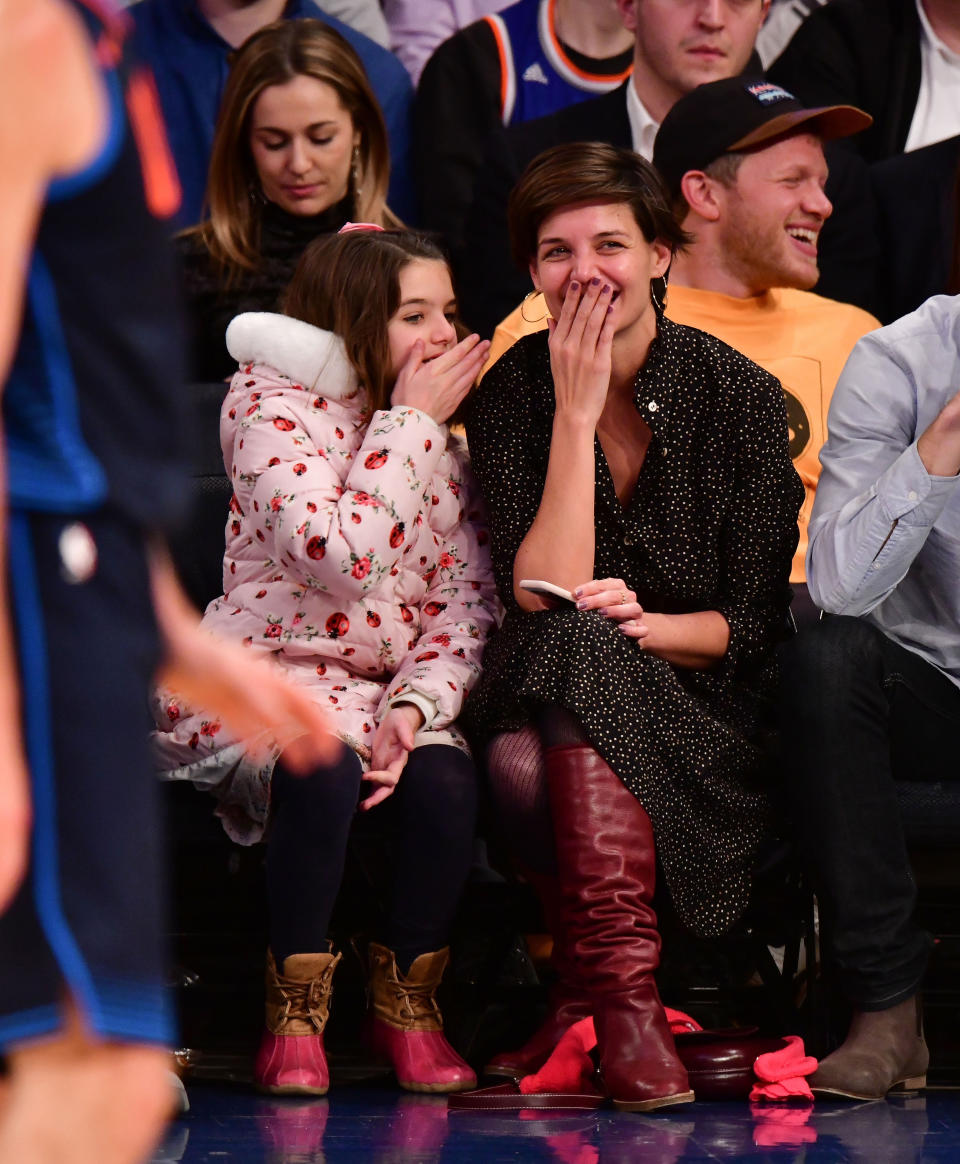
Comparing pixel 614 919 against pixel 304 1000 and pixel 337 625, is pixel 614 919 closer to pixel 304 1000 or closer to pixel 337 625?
pixel 304 1000

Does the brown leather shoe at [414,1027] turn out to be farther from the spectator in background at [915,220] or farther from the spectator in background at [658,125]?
the spectator in background at [915,220]

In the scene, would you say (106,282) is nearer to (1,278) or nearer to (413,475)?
(1,278)

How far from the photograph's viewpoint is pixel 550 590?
→ 2.39 metres

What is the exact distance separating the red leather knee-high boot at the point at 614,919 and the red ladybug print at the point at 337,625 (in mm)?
408

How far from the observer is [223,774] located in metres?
2.43

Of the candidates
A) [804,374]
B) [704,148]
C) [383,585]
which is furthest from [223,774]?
[704,148]

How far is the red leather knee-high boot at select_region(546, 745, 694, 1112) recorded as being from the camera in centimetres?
212

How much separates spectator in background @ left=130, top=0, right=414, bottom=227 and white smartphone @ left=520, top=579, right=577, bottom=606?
151 centimetres

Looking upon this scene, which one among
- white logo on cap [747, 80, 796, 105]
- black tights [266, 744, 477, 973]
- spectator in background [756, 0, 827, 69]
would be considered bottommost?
black tights [266, 744, 477, 973]

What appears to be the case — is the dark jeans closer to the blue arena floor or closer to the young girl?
the blue arena floor

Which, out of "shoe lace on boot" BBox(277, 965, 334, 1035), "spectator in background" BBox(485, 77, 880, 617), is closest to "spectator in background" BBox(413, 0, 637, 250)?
"spectator in background" BBox(485, 77, 880, 617)

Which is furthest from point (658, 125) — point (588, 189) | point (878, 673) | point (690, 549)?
point (878, 673)

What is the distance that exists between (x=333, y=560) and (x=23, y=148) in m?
1.75

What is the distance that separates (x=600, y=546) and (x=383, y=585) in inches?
12.6
